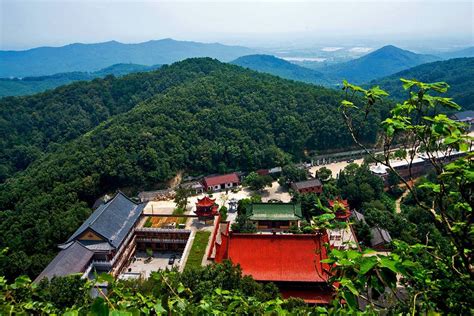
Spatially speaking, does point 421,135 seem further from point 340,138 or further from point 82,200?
point 340,138

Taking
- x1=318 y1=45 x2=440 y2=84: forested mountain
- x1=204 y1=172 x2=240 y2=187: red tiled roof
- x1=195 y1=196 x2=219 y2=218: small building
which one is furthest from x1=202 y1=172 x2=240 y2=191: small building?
x1=318 y1=45 x2=440 y2=84: forested mountain

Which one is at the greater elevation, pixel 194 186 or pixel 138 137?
pixel 138 137

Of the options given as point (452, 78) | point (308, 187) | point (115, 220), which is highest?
point (452, 78)

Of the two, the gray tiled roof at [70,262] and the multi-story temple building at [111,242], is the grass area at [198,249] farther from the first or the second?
the gray tiled roof at [70,262]

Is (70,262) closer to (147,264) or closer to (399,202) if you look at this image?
(147,264)

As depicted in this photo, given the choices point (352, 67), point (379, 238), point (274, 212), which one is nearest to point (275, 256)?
point (379, 238)

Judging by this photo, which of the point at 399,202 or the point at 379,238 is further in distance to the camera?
the point at 399,202

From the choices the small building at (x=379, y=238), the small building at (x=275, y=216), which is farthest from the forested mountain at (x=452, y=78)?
the small building at (x=275, y=216)

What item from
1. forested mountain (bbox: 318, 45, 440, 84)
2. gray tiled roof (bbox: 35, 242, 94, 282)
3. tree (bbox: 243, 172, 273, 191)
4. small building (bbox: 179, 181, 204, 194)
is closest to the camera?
gray tiled roof (bbox: 35, 242, 94, 282)

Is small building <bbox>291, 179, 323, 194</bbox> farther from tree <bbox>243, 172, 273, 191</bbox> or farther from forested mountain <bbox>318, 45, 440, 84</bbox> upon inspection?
forested mountain <bbox>318, 45, 440, 84</bbox>
